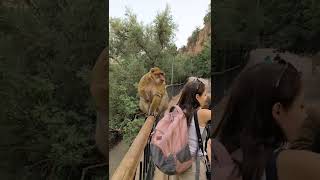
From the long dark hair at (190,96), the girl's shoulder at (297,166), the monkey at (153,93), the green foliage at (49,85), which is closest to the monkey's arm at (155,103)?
the monkey at (153,93)

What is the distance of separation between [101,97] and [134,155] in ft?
1.10

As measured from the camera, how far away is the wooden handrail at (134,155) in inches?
91.4

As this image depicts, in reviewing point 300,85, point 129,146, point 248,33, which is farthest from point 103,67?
point 300,85

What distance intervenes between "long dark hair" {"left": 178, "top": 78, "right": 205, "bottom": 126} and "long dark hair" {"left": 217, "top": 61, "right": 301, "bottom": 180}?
0.15 m

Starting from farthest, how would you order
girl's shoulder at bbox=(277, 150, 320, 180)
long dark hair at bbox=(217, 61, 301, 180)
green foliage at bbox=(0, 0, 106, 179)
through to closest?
green foliage at bbox=(0, 0, 106, 179) → long dark hair at bbox=(217, 61, 301, 180) → girl's shoulder at bbox=(277, 150, 320, 180)

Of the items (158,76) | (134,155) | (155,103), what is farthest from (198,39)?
(134,155)

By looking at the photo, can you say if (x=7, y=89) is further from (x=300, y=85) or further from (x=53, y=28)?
(x=300, y=85)

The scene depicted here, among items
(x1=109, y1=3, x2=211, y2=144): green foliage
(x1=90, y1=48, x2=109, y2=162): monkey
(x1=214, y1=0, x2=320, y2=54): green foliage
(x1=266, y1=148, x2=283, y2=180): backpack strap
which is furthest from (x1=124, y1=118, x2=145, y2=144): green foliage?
(x1=266, y1=148, x2=283, y2=180): backpack strap

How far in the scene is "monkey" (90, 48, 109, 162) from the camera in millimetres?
2377

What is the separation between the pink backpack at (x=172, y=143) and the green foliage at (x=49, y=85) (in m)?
0.33

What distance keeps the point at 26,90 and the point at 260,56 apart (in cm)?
119

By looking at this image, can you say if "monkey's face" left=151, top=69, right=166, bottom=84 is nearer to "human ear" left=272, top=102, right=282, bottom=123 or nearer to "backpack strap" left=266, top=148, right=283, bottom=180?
"human ear" left=272, top=102, right=282, bottom=123

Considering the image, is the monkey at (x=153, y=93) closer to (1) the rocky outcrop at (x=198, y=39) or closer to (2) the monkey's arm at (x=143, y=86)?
(2) the monkey's arm at (x=143, y=86)

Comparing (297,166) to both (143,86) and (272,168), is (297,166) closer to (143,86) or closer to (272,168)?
(272,168)
